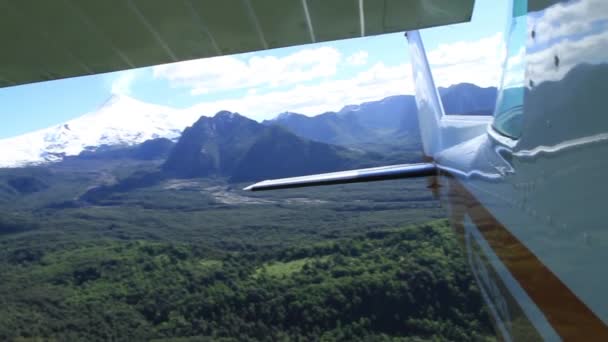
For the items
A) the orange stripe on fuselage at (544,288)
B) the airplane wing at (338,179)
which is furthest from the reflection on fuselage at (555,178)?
the airplane wing at (338,179)

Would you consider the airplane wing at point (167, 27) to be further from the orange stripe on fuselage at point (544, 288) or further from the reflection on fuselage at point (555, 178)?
the orange stripe on fuselage at point (544, 288)

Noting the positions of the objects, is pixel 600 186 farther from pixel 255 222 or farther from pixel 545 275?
pixel 255 222

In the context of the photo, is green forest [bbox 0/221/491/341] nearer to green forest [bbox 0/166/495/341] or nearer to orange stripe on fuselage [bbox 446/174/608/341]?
green forest [bbox 0/166/495/341]

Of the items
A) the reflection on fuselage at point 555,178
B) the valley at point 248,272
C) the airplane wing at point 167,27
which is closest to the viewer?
the reflection on fuselage at point 555,178

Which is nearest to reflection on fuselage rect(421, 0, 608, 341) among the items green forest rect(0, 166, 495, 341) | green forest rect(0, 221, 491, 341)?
green forest rect(0, 166, 495, 341)

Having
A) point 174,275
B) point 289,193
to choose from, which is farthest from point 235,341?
point 289,193

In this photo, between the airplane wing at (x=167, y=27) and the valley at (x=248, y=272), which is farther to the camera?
the valley at (x=248, y=272)
